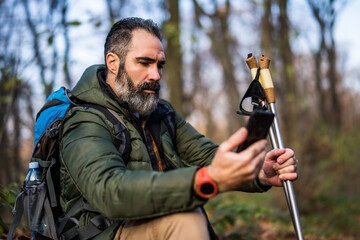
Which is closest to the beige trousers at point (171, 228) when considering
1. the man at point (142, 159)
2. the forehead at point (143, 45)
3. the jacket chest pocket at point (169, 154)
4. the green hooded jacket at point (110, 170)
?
the man at point (142, 159)

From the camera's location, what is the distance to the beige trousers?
176 centimetres

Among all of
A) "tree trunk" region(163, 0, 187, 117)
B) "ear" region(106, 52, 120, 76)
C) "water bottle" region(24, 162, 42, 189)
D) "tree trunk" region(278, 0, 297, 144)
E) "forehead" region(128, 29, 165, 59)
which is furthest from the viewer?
"tree trunk" region(278, 0, 297, 144)

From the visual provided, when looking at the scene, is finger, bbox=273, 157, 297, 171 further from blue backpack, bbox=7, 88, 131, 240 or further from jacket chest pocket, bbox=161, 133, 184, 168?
blue backpack, bbox=7, 88, 131, 240

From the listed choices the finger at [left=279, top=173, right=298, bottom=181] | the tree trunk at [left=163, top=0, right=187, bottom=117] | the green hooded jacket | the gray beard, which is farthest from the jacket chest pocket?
the tree trunk at [left=163, top=0, right=187, bottom=117]

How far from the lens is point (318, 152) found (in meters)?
9.24

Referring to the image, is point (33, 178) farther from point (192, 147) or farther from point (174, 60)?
point (174, 60)

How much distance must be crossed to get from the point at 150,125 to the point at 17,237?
5.04 feet

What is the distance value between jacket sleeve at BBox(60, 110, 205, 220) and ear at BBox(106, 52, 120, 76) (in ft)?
2.72

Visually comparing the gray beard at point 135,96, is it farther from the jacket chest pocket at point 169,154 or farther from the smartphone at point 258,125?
the smartphone at point 258,125

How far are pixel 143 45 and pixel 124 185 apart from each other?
1182 mm

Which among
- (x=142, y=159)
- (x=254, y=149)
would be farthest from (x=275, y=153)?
(x=142, y=159)

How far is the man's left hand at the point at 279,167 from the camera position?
7.64ft

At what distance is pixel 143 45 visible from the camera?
8.07 ft

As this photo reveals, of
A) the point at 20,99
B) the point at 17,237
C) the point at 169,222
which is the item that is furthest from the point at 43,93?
the point at 169,222
